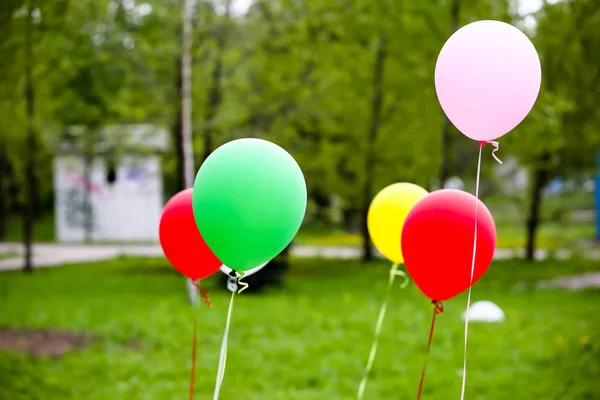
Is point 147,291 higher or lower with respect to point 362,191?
lower

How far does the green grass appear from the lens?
Result: 17.6 ft

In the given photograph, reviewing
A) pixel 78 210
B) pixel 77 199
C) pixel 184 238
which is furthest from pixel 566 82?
pixel 78 210

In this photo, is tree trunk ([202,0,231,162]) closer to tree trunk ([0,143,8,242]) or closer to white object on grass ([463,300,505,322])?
white object on grass ([463,300,505,322])

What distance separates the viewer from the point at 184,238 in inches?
140

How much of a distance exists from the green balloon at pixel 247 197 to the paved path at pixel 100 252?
13.4 meters

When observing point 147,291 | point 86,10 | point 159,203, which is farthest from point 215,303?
point 159,203

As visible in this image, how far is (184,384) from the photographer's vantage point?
5.53 m

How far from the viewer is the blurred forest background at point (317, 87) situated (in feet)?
36.3

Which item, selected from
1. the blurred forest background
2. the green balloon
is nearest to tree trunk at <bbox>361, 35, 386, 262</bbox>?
the blurred forest background

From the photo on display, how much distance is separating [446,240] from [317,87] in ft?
35.9

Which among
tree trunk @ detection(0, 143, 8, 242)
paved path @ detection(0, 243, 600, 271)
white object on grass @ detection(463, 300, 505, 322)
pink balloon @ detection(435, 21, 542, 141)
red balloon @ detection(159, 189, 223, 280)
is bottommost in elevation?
paved path @ detection(0, 243, 600, 271)

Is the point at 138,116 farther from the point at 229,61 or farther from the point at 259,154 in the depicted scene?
the point at 259,154

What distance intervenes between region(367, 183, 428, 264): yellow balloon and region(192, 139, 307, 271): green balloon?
3.56 ft

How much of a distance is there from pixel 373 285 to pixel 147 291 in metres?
3.68
